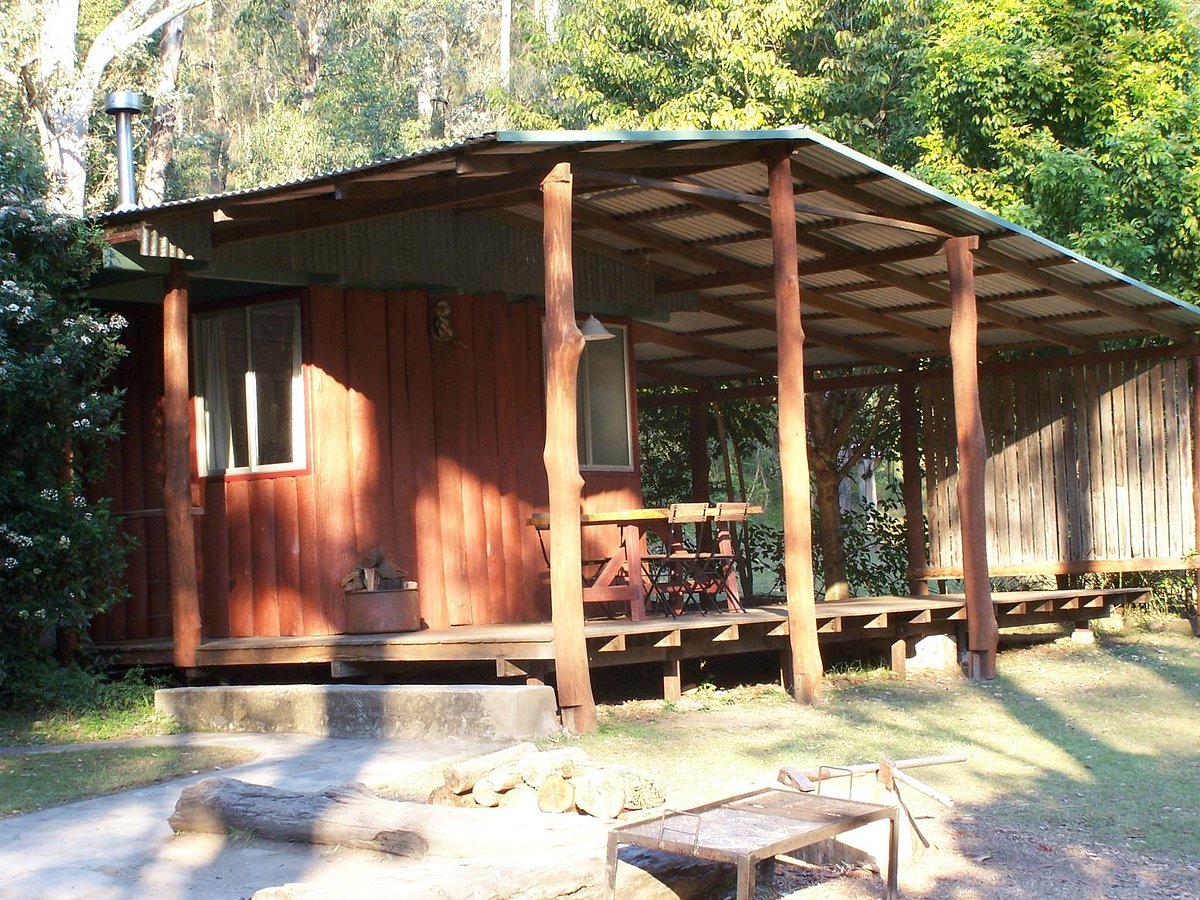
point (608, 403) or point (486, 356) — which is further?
point (608, 403)

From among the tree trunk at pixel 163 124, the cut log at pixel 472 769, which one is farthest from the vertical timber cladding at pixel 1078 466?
the tree trunk at pixel 163 124

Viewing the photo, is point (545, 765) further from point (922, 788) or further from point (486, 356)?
point (486, 356)

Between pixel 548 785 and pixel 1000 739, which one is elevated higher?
pixel 548 785

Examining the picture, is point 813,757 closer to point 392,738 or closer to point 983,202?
point 392,738

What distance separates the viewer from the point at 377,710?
821 cm

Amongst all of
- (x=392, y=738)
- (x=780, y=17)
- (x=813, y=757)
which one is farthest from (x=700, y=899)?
(x=780, y=17)

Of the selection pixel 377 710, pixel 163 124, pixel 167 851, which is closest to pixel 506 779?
pixel 167 851

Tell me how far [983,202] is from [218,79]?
20366mm

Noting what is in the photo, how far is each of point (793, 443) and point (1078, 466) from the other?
233 inches

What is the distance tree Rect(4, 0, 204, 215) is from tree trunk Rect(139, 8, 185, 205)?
2.12 meters

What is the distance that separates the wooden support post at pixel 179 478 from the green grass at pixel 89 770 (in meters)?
1.53

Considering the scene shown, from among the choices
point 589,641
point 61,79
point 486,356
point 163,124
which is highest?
point 163,124

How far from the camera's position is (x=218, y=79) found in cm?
A: 3062

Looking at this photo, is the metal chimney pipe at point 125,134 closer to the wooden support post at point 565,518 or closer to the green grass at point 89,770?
the wooden support post at point 565,518
